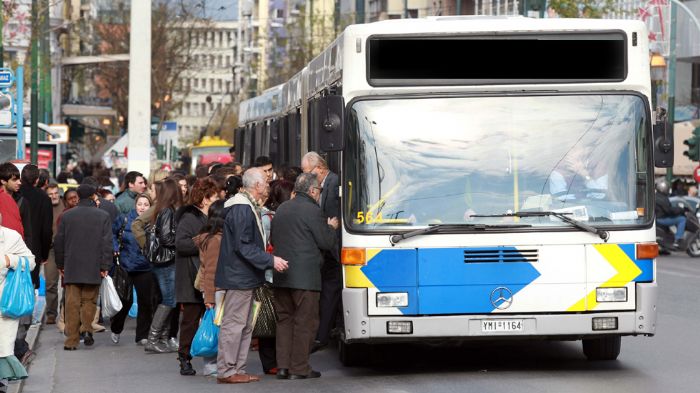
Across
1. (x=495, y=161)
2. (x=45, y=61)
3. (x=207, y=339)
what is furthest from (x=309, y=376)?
(x=45, y=61)

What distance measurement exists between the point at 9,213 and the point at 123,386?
2376 millimetres

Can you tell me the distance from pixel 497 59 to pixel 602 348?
277 centimetres

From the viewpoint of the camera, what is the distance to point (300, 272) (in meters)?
13.4

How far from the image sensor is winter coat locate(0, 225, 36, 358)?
11.8 metres

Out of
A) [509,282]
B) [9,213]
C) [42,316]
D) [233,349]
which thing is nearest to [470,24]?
[509,282]

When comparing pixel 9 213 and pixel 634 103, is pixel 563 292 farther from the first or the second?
pixel 9 213

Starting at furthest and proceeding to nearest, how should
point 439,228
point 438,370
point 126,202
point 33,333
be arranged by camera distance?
1. point 126,202
2. point 33,333
3. point 438,370
4. point 439,228

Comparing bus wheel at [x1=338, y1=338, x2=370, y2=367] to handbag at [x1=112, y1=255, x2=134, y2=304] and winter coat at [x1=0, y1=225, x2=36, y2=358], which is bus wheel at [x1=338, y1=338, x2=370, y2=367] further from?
handbag at [x1=112, y1=255, x2=134, y2=304]

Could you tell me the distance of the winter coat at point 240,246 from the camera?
13.2 meters

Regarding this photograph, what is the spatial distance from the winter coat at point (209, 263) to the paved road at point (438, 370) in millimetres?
744

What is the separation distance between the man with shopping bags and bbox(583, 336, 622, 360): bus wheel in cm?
500

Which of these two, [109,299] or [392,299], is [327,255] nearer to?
[392,299]

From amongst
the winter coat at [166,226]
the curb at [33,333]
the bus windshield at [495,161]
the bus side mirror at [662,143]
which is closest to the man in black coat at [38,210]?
the curb at [33,333]

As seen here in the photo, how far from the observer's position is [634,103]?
43.7 ft
